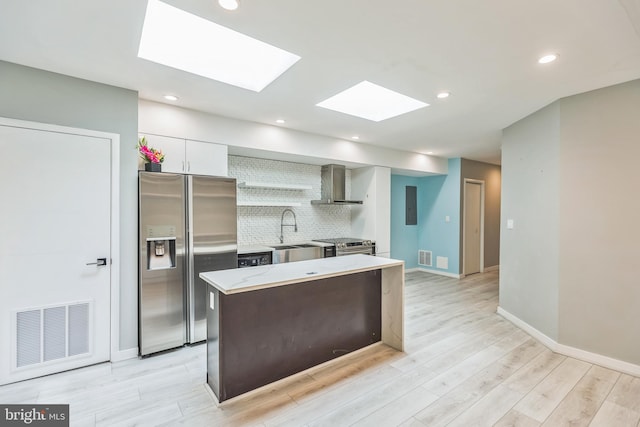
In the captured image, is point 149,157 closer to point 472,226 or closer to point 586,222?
point 586,222

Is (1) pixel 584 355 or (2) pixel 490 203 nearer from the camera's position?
(1) pixel 584 355

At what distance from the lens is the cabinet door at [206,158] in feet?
11.0

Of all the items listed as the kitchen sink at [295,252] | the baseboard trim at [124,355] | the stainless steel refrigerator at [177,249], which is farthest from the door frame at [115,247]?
the kitchen sink at [295,252]

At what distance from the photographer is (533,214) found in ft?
11.3

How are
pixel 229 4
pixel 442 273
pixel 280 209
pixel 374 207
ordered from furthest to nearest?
pixel 442 273
pixel 374 207
pixel 280 209
pixel 229 4

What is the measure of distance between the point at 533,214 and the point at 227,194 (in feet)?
11.9

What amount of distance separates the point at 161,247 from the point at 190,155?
1.11m

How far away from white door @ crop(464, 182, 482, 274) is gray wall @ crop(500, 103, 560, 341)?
2.31 metres

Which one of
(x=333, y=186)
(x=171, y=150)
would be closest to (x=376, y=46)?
(x=171, y=150)

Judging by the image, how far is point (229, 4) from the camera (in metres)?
1.67

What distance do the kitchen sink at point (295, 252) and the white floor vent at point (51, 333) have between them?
6.82 feet

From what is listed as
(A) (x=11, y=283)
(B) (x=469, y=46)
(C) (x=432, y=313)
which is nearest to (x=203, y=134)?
(A) (x=11, y=283)

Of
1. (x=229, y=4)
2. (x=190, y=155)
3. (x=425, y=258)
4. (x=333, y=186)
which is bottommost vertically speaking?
(x=425, y=258)

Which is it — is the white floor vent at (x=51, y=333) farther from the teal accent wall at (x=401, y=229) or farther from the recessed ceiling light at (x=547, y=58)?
the teal accent wall at (x=401, y=229)
